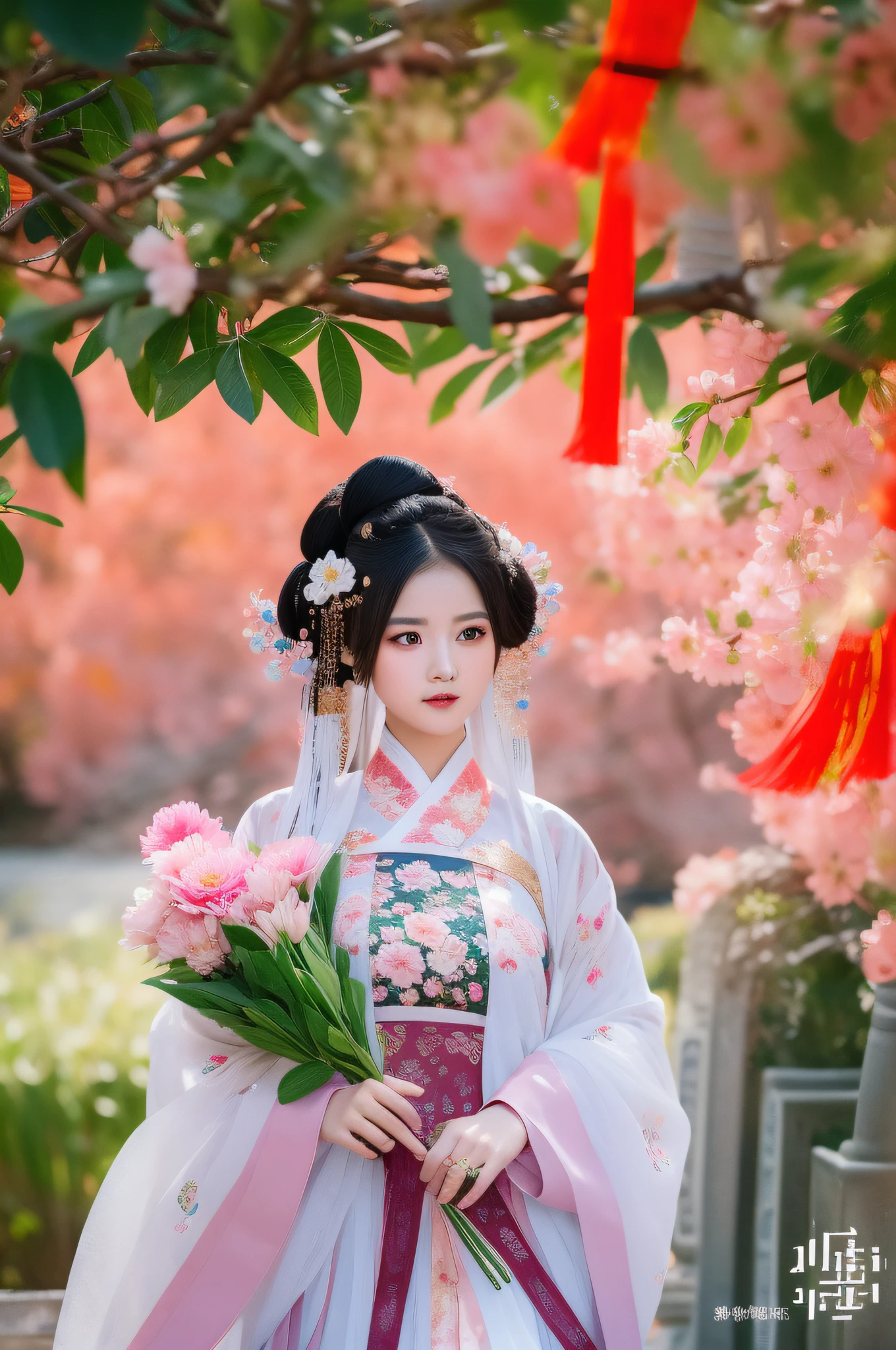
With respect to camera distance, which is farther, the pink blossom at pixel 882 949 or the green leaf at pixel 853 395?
the pink blossom at pixel 882 949

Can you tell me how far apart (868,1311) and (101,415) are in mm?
4528

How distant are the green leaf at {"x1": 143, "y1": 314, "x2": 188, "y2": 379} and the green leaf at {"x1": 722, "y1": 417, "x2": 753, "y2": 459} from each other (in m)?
0.82

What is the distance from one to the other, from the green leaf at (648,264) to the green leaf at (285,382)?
1.50ft

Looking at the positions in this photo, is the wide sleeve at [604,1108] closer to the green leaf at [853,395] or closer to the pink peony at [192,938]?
the pink peony at [192,938]

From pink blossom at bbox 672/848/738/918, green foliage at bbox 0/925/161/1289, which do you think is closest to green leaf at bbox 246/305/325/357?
pink blossom at bbox 672/848/738/918

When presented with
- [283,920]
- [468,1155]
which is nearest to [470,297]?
[283,920]

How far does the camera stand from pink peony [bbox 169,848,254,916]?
1.62m

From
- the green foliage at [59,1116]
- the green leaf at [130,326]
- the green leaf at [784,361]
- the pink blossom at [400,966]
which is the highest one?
the green leaf at [784,361]

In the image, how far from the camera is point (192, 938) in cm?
163

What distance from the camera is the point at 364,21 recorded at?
89cm

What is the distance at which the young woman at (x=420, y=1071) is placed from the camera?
1.65m

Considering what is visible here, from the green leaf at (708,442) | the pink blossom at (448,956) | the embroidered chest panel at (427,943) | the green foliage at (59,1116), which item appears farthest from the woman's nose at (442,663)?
the green foliage at (59,1116)

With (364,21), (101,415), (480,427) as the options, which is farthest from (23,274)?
(101,415)

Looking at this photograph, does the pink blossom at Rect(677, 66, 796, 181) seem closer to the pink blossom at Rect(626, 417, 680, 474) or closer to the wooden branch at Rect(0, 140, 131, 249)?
the wooden branch at Rect(0, 140, 131, 249)
